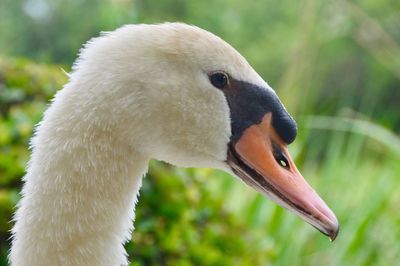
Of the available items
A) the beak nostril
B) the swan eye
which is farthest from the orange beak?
the swan eye

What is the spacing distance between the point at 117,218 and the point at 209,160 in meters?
0.22

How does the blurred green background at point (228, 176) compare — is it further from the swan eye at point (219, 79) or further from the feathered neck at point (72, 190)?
the swan eye at point (219, 79)

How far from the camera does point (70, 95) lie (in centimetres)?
156

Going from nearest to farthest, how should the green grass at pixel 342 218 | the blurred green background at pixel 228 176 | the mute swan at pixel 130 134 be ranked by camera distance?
the mute swan at pixel 130 134 < the blurred green background at pixel 228 176 < the green grass at pixel 342 218

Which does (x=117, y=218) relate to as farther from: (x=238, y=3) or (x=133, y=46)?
(x=238, y=3)

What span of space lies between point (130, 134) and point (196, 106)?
0.14 m

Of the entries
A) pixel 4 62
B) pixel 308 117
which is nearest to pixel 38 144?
pixel 4 62

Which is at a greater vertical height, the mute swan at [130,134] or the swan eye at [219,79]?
the swan eye at [219,79]

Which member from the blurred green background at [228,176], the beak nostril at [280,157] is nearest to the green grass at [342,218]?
the blurred green background at [228,176]

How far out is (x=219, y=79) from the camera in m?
1.58

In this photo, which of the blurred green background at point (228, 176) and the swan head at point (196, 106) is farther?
the blurred green background at point (228, 176)

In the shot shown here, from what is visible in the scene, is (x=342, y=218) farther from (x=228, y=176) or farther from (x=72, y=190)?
(x=72, y=190)

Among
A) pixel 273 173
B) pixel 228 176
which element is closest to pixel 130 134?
pixel 273 173

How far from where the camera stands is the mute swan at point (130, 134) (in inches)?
60.6
